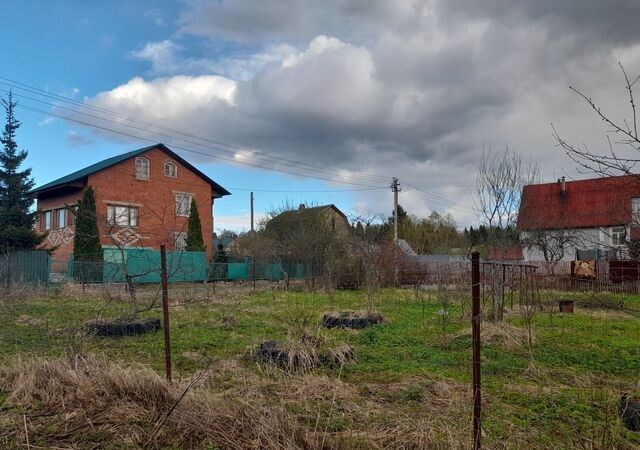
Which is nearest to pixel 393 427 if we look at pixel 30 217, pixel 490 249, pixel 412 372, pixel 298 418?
pixel 298 418

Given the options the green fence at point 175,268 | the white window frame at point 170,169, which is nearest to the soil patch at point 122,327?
the green fence at point 175,268

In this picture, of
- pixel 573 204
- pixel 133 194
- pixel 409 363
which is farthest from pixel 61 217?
pixel 573 204

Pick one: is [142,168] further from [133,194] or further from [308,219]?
[308,219]

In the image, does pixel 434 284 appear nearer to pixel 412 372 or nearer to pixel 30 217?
pixel 412 372

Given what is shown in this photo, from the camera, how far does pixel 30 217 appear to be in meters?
24.5

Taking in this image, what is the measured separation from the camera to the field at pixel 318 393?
3586 millimetres

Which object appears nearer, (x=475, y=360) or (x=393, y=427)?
(x=475, y=360)

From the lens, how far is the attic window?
3239 cm

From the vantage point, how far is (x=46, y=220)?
33656 millimetres

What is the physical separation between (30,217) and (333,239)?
1472 cm

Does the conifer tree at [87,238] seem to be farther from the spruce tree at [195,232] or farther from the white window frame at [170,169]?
the white window frame at [170,169]

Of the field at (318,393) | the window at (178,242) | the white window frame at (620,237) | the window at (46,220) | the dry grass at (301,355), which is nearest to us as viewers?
the field at (318,393)

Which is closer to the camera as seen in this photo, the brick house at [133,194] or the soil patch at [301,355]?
the soil patch at [301,355]

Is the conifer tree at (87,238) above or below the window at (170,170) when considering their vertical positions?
below
